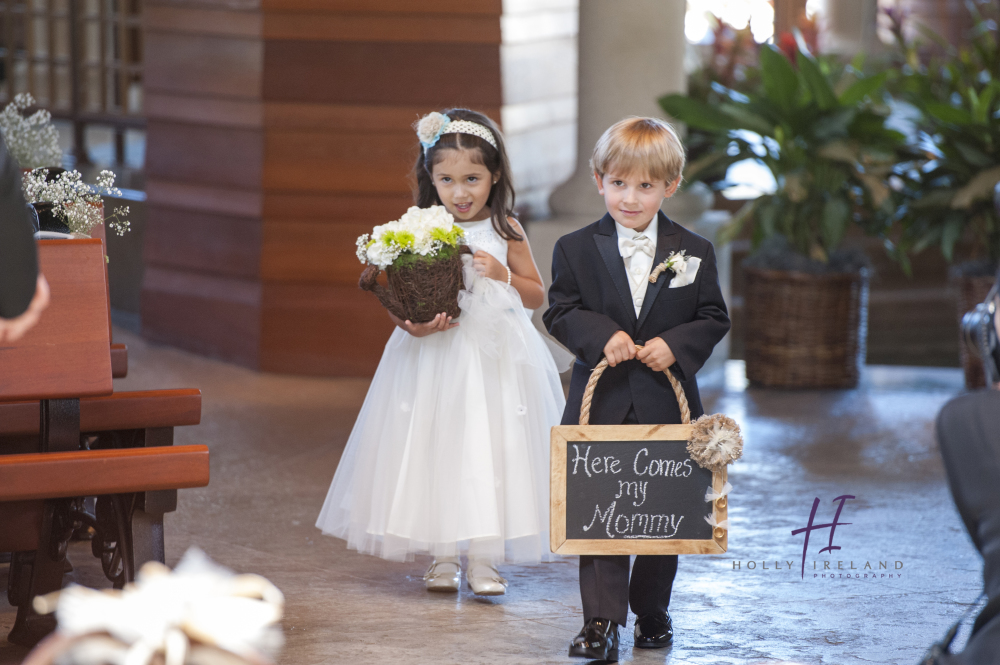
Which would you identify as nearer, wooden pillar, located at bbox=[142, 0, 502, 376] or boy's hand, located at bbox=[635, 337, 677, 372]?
boy's hand, located at bbox=[635, 337, 677, 372]

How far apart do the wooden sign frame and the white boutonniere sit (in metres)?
0.41

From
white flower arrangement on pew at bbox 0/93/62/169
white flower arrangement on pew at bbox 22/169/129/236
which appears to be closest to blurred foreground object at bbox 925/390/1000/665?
white flower arrangement on pew at bbox 22/169/129/236

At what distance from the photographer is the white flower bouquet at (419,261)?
345 cm

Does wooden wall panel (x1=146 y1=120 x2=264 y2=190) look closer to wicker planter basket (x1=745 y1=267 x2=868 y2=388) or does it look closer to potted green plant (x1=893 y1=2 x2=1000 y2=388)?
wicker planter basket (x1=745 y1=267 x2=868 y2=388)

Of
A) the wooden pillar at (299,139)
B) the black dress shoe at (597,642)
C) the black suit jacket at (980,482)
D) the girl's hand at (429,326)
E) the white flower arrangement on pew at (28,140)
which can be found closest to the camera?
the black suit jacket at (980,482)

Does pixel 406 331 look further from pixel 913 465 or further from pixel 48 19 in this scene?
pixel 48 19

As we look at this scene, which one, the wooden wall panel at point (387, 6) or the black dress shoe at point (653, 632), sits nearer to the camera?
the black dress shoe at point (653, 632)

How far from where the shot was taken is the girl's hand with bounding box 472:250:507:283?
3.62 m

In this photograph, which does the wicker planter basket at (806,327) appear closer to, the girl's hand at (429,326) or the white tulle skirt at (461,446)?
the white tulle skirt at (461,446)

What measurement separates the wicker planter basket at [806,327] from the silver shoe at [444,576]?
338 cm

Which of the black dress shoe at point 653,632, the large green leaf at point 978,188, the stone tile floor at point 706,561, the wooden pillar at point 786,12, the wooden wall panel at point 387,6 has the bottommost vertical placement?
the stone tile floor at point 706,561

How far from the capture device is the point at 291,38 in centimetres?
637

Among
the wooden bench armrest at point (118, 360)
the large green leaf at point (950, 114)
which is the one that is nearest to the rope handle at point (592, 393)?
the wooden bench armrest at point (118, 360)

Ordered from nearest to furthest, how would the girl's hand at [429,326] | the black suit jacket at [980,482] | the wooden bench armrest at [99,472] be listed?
the black suit jacket at [980,482] < the wooden bench armrest at [99,472] < the girl's hand at [429,326]
